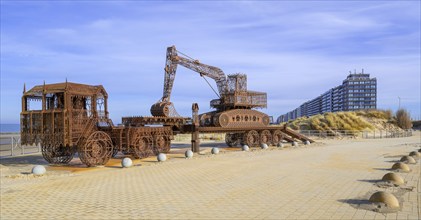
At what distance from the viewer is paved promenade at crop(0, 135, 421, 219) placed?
8359mm

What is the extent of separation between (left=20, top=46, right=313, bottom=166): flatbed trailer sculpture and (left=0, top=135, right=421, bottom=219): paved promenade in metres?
1.50

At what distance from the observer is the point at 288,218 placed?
7797 mm

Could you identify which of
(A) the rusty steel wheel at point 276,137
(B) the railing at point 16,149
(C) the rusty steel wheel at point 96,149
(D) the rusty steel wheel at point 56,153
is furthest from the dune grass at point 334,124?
(D) the rusty steel wheel at point 56,153

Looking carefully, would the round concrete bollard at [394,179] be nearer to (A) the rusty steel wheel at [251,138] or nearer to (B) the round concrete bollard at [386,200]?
(B) the round concrete bollard at [386,200]

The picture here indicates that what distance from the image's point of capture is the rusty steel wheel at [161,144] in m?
22.2

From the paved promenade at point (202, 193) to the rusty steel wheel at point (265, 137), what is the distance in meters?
13.5

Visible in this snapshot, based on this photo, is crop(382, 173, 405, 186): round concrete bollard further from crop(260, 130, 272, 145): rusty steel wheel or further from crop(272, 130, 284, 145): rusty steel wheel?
crop(272, 130, 284, 145): rusty steel wheel

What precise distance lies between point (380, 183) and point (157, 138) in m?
13.3

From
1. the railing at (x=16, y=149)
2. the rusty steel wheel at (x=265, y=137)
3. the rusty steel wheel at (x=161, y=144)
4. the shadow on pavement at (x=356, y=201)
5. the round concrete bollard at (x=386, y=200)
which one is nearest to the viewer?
the round concrete bollard at (x=386, y=200)

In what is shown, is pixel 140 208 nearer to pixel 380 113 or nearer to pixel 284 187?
pixel 284 187

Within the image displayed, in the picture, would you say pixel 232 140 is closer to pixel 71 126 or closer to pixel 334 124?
pixel 71 126

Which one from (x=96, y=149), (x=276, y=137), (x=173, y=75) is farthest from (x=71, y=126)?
(x=276, y=137)

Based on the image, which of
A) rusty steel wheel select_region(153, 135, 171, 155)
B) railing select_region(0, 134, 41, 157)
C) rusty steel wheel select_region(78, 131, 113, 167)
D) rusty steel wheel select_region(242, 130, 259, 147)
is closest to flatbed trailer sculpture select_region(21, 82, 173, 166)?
rusty steel wheel select_region(78, 131, 113, 167)

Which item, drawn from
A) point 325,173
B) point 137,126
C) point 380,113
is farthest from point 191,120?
point 380,113
